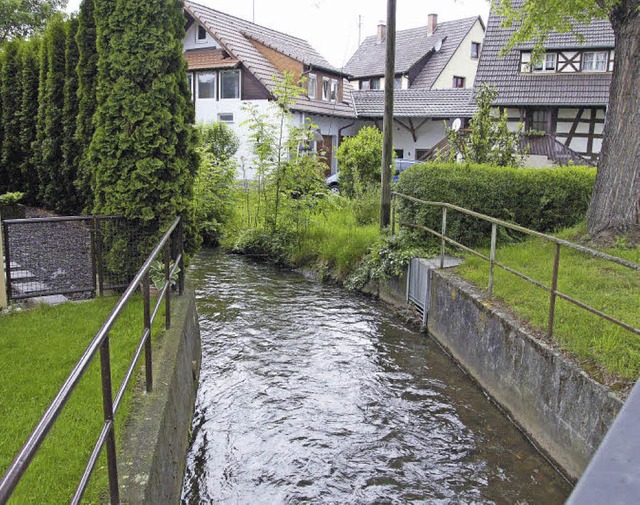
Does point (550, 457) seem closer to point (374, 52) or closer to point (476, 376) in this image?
point (476, 376)

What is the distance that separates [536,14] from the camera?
10578 mm

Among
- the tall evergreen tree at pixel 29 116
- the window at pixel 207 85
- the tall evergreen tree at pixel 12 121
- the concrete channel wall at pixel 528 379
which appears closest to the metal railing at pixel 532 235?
the concrete channel wall at pixel 528 379

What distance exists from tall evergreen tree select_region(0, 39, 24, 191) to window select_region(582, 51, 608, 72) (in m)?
21.5

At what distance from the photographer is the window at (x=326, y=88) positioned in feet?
105

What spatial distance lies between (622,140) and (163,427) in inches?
304

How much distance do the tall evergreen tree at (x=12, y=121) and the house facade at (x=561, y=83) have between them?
18071mm

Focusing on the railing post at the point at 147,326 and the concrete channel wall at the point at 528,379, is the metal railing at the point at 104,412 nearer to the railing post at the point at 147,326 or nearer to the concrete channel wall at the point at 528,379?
the railing post at the point at 147,326

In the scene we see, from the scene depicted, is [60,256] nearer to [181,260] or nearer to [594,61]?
[181,260]

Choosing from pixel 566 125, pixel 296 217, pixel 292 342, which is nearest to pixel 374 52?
pixel 566 125

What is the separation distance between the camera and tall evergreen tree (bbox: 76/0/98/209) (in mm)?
7910

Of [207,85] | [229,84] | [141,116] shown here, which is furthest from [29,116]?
[207,85]

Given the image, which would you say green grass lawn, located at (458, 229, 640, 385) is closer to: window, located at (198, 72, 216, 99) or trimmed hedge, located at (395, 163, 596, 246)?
trimmed hedge, located at (395, 163, 596, 246)

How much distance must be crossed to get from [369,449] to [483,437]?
110 cm

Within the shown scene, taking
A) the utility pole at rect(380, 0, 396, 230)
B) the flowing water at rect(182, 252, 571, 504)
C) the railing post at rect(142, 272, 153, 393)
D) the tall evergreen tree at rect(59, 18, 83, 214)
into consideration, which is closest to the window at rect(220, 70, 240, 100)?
the utility pole at rect(380, 0, 396, 230)
